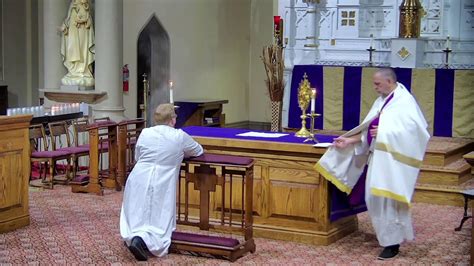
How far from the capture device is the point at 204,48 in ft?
57.4

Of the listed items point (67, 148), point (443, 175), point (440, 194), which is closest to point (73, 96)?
point (67, 148)

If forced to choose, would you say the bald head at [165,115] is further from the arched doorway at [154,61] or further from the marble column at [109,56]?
the arched doorway at [154,61]

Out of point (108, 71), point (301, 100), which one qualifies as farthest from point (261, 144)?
point (108, 71)

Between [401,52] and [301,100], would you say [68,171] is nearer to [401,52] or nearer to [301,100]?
[301,100]

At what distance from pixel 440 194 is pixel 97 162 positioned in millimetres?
4288

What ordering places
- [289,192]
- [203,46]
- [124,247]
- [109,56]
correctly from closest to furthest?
1. [124,247]
2. [289,192]
3. [109,56]
4. [203,46]

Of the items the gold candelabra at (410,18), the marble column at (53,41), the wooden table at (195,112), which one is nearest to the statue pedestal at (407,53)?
the gold candelabra at (410,18)

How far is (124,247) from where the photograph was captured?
7.55 metres

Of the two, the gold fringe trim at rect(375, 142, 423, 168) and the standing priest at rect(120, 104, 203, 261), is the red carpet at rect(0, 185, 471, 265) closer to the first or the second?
the standing priest at rect(120, 104, 203, 261)

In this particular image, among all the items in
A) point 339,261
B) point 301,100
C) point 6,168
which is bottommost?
point 339,261

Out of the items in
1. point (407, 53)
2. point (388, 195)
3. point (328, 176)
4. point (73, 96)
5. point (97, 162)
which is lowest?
point (97, 162)

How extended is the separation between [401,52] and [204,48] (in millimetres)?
5626

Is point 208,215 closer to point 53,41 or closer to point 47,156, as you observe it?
point 47,156

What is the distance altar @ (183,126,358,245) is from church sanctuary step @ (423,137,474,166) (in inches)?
115
